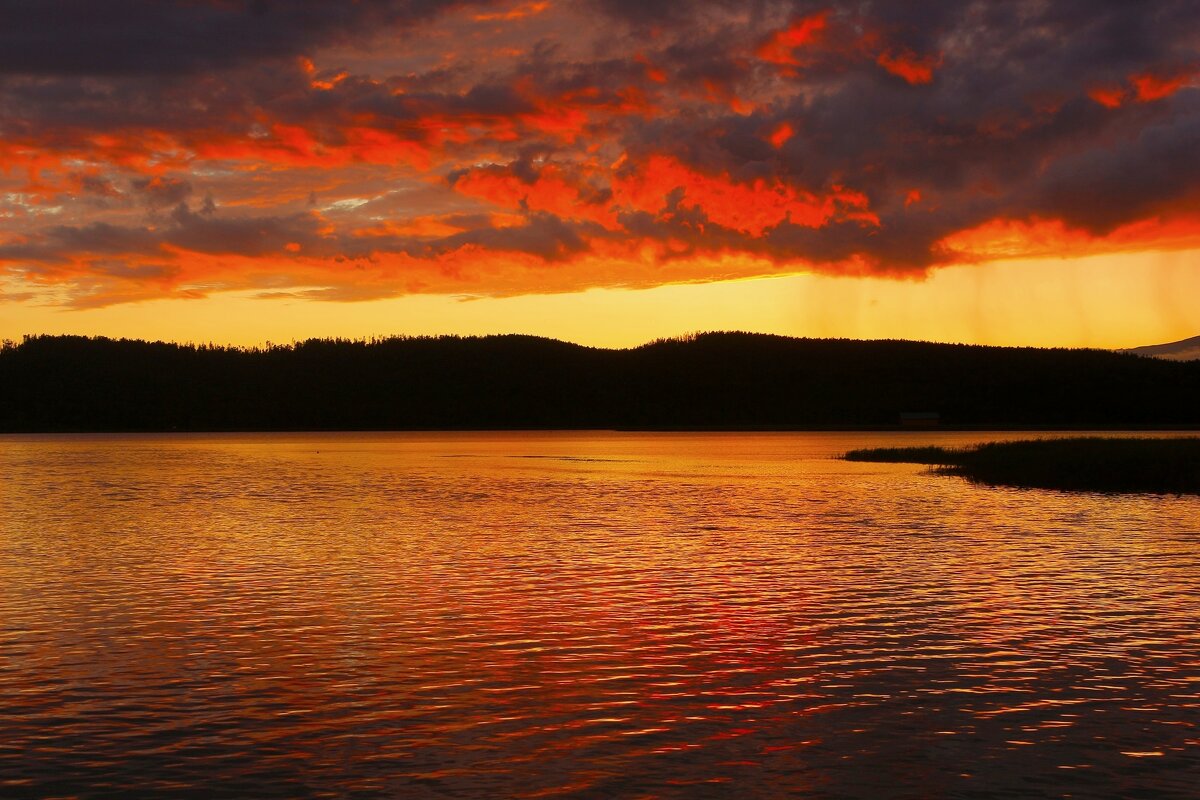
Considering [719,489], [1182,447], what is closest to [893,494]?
[719,489]

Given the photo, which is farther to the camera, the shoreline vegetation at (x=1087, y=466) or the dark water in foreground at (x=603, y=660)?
the shoreline vegetation at (x=1087, y=466)

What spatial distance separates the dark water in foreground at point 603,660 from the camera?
563 inches

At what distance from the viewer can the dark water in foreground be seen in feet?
46.9

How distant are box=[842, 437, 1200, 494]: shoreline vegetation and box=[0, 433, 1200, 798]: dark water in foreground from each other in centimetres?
1884

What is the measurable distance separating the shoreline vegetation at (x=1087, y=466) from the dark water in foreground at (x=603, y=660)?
18.8 m

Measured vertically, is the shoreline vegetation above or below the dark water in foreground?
above

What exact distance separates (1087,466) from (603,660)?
57.4 m

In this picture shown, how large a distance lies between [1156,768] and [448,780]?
8.82m

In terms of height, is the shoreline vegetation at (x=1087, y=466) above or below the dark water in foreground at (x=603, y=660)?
above

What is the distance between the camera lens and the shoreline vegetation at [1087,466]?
2516 inches

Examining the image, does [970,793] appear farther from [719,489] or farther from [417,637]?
[719,489]

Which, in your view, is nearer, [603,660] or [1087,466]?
[603,660]

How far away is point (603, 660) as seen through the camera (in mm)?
20922

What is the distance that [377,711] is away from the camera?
17172 millimetres
